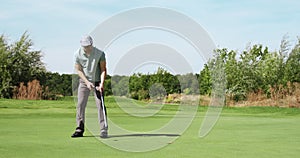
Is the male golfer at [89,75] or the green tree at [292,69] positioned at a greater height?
the green tree at [292,69]

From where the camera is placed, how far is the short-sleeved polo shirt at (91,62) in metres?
8.39

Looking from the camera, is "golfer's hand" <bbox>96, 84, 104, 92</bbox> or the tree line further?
the tree line

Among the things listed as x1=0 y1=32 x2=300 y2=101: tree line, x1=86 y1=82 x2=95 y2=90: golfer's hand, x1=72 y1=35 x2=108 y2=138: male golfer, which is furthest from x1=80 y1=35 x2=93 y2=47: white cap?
x1=0 y1=32 x2=300 y2=101: tree line

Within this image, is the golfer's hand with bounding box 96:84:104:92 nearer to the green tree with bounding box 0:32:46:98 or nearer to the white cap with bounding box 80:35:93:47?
the white cap with bounding box 80:35:93:47

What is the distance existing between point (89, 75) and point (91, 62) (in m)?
0.22

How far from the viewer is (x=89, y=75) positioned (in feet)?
28.0

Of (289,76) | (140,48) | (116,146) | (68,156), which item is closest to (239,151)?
(116,146)

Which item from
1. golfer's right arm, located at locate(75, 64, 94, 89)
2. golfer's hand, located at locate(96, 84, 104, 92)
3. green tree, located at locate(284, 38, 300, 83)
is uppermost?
green tree, located at locate(284, 38, 300, 83)

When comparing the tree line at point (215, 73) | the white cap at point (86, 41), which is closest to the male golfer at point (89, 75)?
the white cap at point (86, 41)

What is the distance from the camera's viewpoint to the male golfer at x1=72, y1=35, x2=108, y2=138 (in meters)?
8.30

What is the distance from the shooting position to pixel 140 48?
9.28 metres

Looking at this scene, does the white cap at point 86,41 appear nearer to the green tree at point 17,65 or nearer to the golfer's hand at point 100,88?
the golfer's hand at point 100,88

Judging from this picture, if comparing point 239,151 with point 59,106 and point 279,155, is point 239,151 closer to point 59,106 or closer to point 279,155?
point 279,155

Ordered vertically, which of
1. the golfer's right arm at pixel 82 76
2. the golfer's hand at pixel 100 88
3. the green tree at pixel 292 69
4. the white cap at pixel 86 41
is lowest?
the golfer's hand at pixel 100 88
